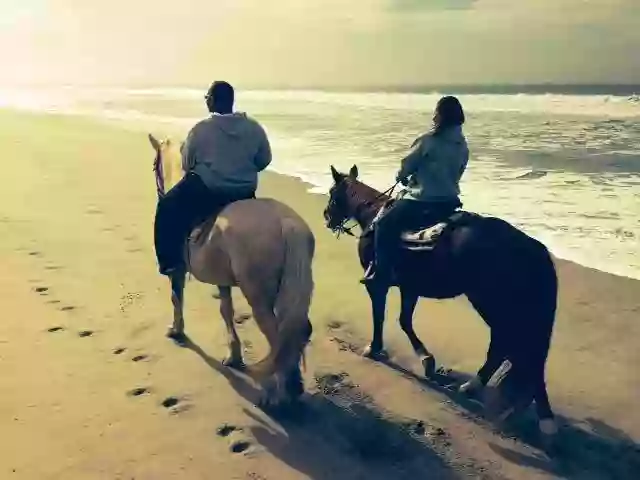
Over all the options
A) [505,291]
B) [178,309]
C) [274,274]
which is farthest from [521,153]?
[274,274]

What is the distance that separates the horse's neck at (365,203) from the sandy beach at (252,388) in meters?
1.01

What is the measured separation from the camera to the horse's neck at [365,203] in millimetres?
6059

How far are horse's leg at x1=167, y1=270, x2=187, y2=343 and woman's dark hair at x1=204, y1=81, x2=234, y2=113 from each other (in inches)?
58.2

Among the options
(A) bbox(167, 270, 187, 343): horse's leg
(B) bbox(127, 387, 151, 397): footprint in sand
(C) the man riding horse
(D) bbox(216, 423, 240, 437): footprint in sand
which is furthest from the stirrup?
(B) bbox(127, 387, 151, 397): footprint in sand

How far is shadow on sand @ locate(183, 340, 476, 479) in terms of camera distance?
4.16 m

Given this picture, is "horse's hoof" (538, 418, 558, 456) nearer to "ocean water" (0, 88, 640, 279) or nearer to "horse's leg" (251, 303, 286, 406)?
"horse's leg" (251, 303, 286, 406)

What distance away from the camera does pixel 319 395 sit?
5074 millimetres

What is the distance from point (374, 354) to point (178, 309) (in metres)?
1.68

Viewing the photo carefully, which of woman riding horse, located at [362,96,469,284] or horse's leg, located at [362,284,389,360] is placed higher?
woman riding horse, located at [362,96,469,284]

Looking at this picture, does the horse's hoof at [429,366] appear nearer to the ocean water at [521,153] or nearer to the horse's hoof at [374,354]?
the horse's hoof at [374,354]

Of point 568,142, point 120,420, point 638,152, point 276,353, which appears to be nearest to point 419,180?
point 276,353

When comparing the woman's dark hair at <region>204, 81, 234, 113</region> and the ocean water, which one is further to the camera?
the ocean water

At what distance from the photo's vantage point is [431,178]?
17.0 feet

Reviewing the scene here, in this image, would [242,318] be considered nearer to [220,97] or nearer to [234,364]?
[234,364]
